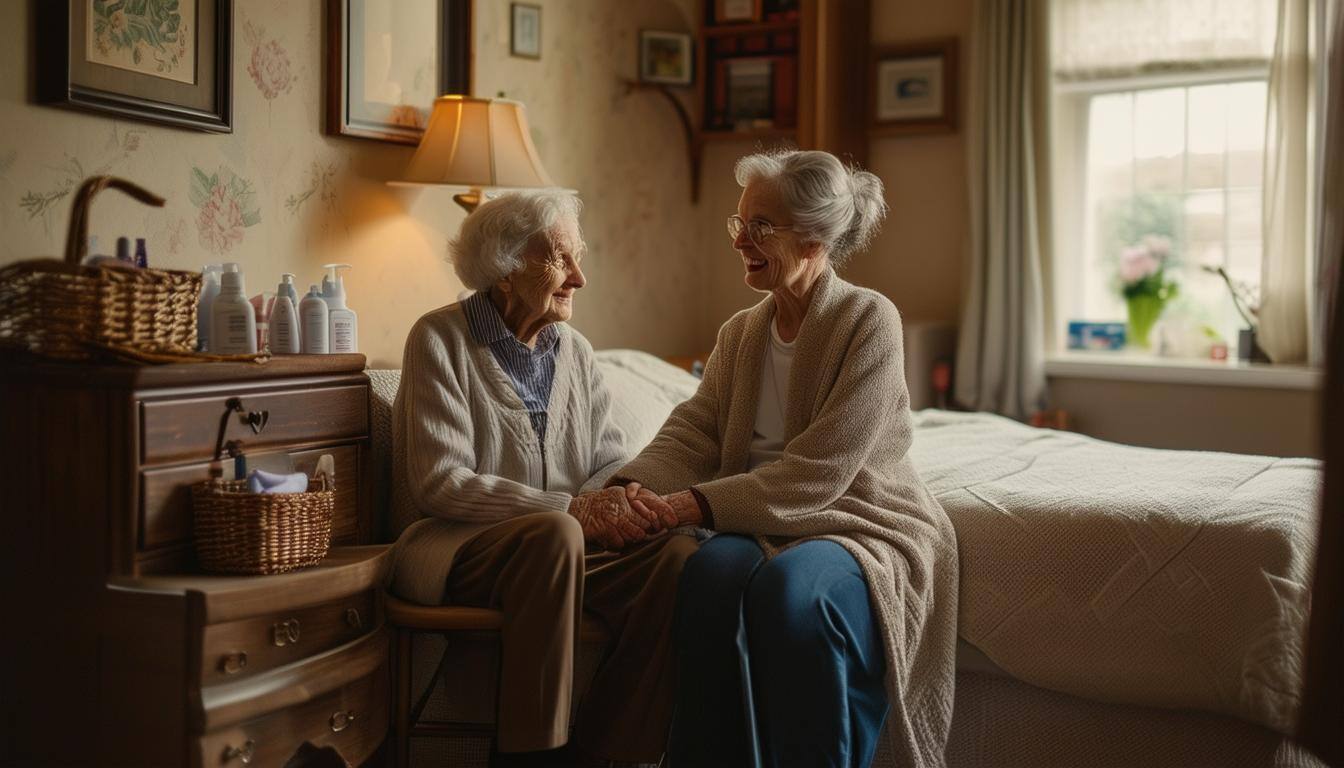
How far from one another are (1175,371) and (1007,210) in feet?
2.56

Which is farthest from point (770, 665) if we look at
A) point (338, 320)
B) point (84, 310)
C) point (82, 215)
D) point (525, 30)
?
point (525, 30)

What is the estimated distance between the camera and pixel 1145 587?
2189 mm

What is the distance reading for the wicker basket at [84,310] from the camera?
1.77m

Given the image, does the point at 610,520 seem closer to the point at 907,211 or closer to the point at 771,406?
the point at 771,406

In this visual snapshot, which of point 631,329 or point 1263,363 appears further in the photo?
point 631,329

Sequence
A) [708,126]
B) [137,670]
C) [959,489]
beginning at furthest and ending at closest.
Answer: [708,126] < [959,489] < [137,670]

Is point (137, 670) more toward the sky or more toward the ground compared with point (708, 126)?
more toward the ground

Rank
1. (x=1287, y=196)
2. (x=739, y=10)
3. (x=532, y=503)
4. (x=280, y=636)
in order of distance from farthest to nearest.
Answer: (x=739, y=10), (x=1287, y=196), (x=532, y=503), (x=280, y=636)

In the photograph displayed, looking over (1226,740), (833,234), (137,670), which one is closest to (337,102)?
(833,234)

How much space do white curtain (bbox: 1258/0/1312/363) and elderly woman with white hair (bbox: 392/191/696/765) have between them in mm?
2473

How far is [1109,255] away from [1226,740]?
2623 millimetres

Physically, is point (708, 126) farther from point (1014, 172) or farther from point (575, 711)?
point (575, 711)

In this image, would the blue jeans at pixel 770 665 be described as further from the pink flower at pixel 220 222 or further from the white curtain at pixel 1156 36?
the white curtain at pixel 1156 36

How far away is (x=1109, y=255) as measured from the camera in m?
4.41
